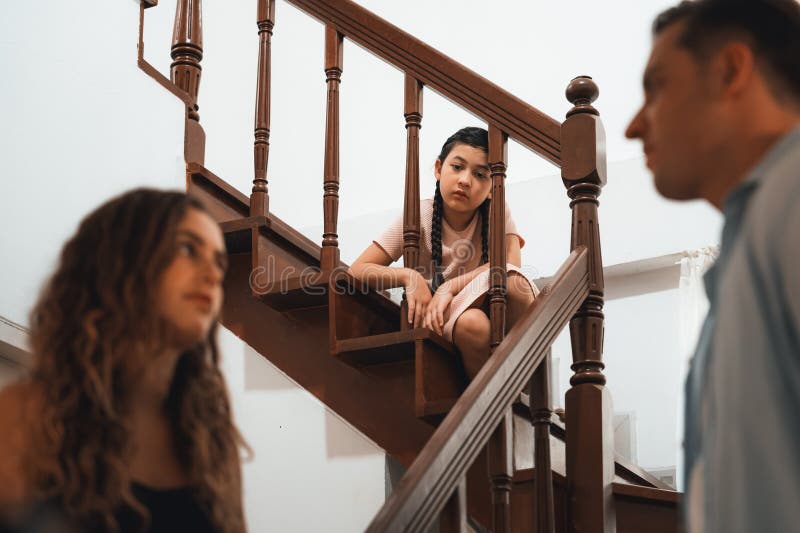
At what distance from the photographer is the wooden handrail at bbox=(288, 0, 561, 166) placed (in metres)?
2.53

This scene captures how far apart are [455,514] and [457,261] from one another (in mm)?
1075

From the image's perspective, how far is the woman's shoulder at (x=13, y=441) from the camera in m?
1.11

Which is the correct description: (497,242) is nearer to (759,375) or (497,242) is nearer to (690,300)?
(759,375)

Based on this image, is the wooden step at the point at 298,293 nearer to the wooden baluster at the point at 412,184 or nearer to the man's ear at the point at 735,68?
the wooden baluster at the point at 412,184

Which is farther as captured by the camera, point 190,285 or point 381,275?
point 381,275

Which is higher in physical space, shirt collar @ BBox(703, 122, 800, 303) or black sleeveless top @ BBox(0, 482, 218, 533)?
shirt collar @ BBox(703, 122, 800, 303)

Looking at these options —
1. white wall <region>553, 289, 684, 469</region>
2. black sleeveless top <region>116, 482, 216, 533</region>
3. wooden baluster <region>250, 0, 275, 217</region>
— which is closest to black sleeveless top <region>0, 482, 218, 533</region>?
black sleeveless top <region>116, 482, 216, 533</region>

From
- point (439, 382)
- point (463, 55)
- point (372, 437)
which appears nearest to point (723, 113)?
point (439, 382)

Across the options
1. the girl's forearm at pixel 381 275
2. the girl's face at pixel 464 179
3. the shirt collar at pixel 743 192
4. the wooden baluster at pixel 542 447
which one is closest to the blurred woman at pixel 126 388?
the shirt collar at pixel 743 192

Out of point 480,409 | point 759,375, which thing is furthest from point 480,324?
point 759,375

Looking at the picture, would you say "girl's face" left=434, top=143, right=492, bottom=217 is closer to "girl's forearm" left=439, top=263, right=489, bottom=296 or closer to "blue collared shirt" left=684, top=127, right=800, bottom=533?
"girl's forearm" left=439, top=263, right=489, bottom=296

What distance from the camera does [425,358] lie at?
2.44 m

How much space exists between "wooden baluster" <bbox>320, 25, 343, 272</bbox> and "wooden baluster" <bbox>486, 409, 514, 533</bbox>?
2.48ft

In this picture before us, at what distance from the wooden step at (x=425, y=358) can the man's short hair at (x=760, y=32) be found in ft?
4.25
